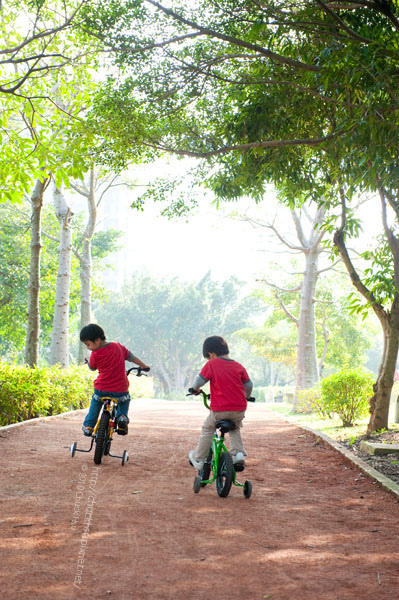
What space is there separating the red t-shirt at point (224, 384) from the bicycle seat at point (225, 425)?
0.12 metres

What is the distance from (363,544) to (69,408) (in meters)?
11.2

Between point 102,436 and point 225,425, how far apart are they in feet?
6.33

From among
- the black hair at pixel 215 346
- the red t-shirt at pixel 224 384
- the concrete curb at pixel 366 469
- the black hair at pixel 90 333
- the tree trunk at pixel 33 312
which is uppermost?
the tree trunk at pixel 33 312

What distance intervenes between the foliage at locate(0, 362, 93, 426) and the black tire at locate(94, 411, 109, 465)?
3809mm

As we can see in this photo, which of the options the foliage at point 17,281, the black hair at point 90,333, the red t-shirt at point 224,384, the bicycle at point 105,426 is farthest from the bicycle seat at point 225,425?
the foliage at point 17,281

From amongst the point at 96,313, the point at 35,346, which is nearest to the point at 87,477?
the point at 35,346

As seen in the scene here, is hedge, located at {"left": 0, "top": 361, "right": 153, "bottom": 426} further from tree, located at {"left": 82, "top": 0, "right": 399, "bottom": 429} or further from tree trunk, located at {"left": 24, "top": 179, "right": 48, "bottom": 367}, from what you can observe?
tree, located at {"left": 82, "top": 0, "right": 399, "bottom": 429}

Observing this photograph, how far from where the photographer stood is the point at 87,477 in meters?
6.45

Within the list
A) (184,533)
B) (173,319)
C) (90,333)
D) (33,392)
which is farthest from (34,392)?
(173,319)

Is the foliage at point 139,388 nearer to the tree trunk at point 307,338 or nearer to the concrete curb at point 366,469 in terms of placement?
the tree trunk at point 307,338

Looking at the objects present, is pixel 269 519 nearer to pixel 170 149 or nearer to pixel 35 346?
pixel 170 149

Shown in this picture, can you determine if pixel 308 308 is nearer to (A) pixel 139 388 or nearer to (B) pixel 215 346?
(A) pixel 139 388

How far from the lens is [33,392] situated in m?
11.1

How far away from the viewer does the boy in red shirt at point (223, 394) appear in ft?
19.1
